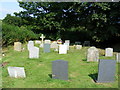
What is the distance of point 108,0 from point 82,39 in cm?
877

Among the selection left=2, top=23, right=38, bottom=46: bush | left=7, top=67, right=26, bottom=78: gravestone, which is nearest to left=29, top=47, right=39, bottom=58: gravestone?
left=7, top=67, right=26, bottom=78: gravestone

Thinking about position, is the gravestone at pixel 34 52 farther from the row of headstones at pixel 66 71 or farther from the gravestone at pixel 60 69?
the gravestone at pixel 60 69

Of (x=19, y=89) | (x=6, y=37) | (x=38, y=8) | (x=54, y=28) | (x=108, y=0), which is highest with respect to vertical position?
(x=38, y=8)

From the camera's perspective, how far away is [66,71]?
6.60 meters

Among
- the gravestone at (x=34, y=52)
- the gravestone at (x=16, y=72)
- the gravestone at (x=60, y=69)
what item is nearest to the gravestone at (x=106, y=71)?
the gravestone at (x=60, y=69)

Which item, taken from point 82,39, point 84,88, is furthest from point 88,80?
point 82,39

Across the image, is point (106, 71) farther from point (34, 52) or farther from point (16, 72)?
point (34, 52)

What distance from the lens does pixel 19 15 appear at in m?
26.8

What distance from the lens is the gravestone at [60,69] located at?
6.57 m

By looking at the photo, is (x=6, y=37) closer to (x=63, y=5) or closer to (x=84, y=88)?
(x=63, y=5)

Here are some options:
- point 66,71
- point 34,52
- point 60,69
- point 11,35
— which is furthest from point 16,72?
point 11,35

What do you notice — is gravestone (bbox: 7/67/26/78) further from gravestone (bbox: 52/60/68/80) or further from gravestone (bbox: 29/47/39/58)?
gravestone (bbox: 29/47/39/58)

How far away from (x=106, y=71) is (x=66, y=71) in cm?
162

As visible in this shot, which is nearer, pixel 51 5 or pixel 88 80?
pixel 88 80
